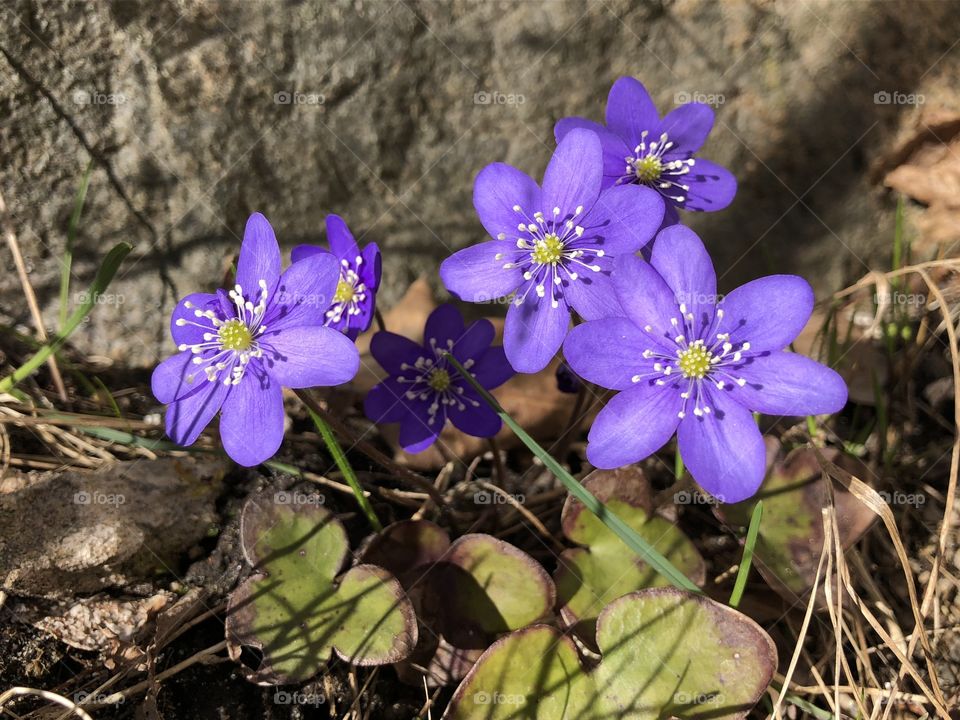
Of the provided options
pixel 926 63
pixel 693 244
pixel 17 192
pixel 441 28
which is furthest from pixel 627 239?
pixel 17 192

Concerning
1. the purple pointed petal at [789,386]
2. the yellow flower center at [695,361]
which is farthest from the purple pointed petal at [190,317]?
the purple pointed petal at [789,386]

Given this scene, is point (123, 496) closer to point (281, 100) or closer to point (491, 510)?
point (491, 510)

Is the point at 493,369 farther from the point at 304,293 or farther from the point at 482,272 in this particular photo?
the point at 304,293

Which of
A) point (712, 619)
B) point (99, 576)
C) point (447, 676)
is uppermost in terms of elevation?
point (712, 619)

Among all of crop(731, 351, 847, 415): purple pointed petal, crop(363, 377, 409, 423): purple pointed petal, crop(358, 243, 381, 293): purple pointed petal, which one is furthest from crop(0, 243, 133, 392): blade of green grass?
crop(731, 351, 847, 415): purple pointed petal

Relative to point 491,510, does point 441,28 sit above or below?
above

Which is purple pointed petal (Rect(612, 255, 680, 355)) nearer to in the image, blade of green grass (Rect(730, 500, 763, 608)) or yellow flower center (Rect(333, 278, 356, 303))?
blade of green grass (Rect(730, 500, 763, 608))
